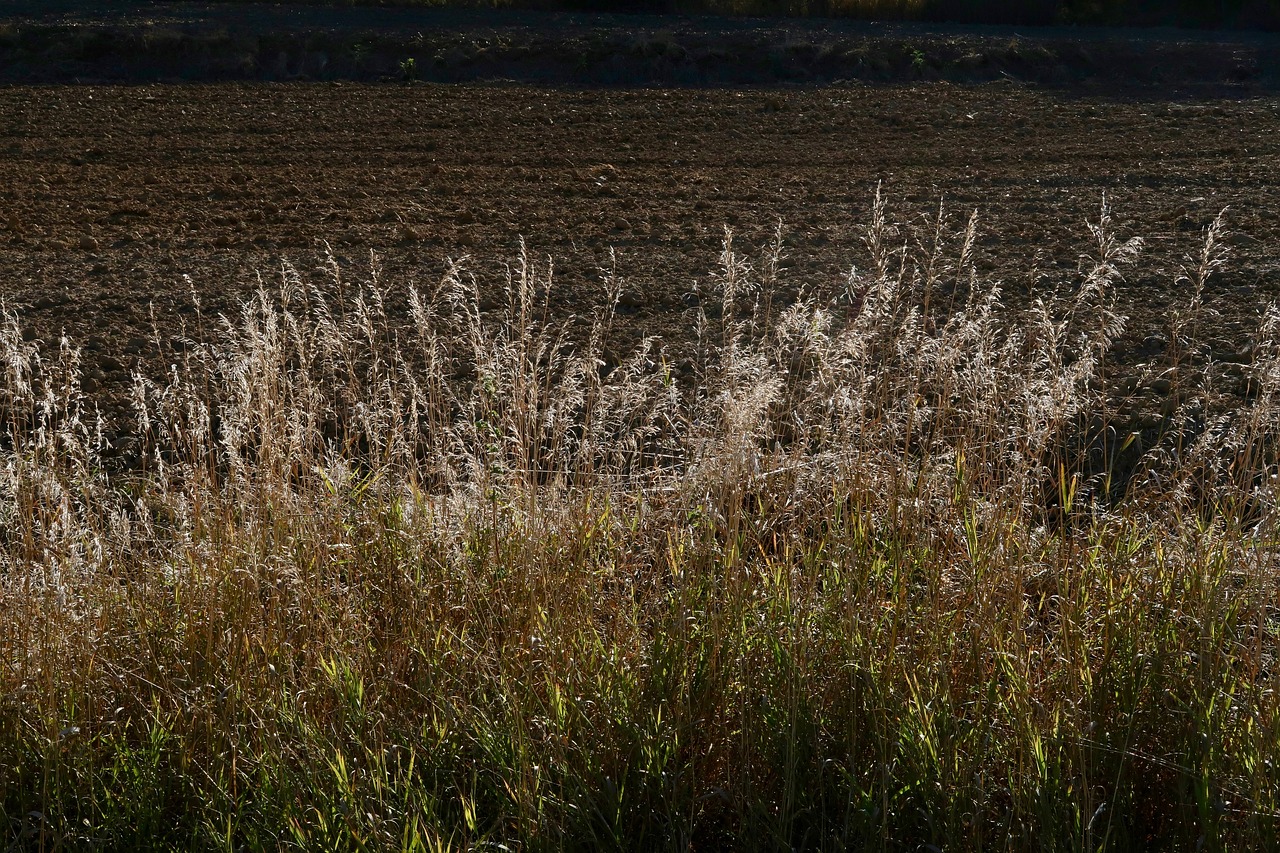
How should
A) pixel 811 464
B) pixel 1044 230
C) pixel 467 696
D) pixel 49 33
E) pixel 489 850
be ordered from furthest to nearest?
pixel 49 33 → pixel 1044 230 → pixel 811 464 → pixel 467 696 → pixel 489 850

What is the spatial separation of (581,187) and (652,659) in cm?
907

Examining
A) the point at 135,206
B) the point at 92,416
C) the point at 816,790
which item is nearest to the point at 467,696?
the point at 816,790

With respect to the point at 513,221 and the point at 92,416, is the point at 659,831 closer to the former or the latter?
the point at 92,416

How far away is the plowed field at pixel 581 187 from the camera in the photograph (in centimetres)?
848

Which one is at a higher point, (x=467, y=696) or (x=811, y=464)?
(x=811, y=464)

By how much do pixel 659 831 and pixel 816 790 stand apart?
410 millimetres

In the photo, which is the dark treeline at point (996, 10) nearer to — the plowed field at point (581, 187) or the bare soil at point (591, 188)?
the bare soil at point (591, 188)

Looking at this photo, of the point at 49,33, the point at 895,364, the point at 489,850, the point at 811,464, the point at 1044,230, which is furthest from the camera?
the point at 49,33

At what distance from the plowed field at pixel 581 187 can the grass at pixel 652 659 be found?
7.96 ft

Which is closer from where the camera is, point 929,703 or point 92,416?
point 929,703

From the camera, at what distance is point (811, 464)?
4.29 m

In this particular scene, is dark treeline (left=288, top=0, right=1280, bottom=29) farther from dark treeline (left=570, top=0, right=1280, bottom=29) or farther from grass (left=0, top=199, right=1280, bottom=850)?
grass (left=0, top=199, right=1280, bottom=850)

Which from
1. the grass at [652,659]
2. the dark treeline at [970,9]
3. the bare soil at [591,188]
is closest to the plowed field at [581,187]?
the bare soil at [591,188]

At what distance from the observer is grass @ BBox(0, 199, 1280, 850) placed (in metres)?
3.01
